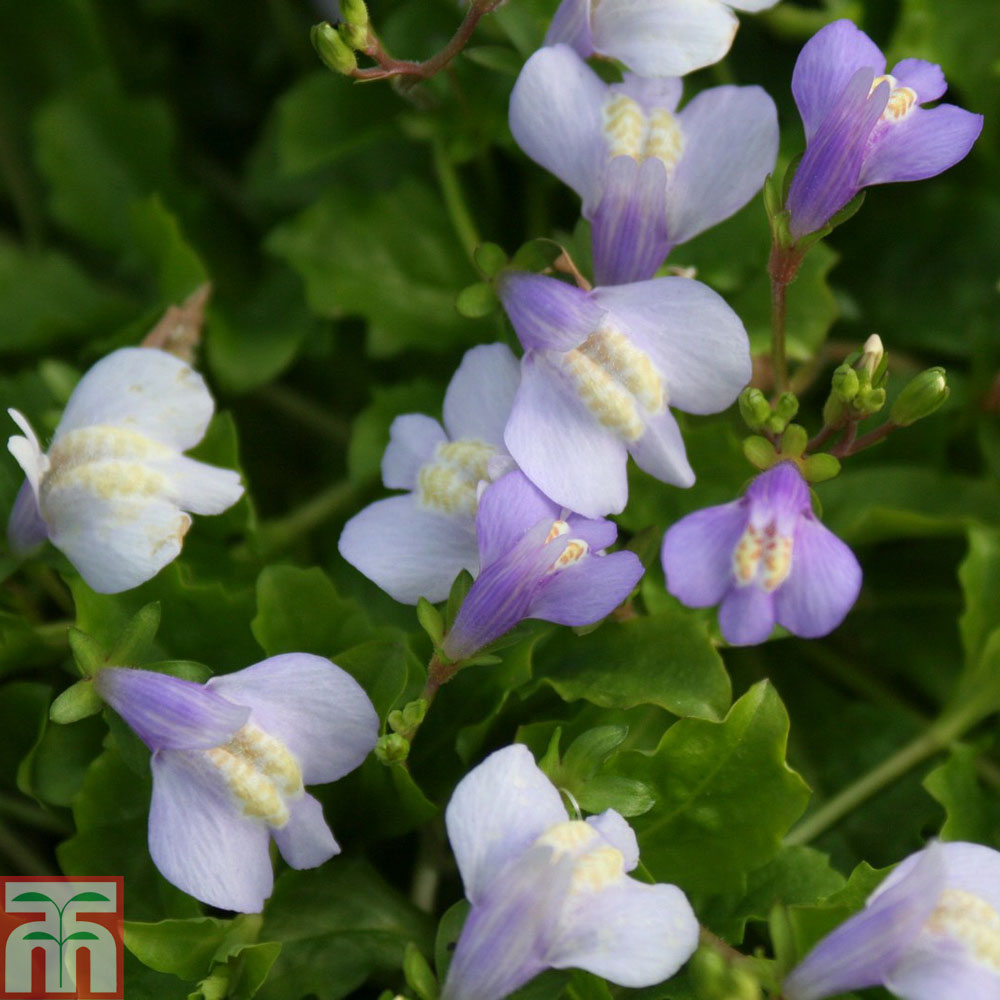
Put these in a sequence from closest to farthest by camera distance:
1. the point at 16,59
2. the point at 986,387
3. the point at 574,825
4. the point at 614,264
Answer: the point at 574,825 → the point at 614,264 → the point at 986,387 → the point at 16,59

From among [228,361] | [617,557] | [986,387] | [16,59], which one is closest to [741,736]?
[617,557]

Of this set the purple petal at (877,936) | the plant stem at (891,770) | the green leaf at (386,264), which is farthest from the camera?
the green leaf at (386,264)

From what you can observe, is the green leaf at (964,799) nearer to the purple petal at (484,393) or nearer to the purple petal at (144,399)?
the purple petal at (484,393)

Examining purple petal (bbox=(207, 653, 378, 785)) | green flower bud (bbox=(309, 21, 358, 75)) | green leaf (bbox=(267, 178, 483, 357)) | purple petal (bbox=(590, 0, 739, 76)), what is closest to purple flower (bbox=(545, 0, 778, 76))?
purple petal (bbox=(590, 0, 739, 76))

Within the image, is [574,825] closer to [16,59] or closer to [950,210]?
[950,210]

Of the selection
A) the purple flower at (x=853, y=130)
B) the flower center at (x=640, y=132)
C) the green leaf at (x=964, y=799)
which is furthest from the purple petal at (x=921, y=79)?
the green leaf at (x=964, y=799)

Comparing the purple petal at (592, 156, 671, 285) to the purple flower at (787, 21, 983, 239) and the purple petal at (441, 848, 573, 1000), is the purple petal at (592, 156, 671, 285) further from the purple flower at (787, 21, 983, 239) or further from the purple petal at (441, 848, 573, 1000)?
the purple petal at (441, 848, 573, 1000)

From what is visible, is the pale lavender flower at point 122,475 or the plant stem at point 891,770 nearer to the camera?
the pale lavender flower at point 122,475
